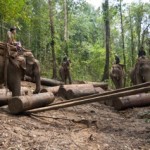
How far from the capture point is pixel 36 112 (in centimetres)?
861

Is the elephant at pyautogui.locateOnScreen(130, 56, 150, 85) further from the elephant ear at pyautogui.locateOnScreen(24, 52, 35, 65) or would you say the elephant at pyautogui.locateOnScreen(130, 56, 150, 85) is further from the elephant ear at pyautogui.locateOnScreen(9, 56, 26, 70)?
the elephant ear at pyautogui.locateOnScreen(9, 56, 26, 70)

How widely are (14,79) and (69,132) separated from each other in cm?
311

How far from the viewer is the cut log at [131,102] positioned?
11531mm

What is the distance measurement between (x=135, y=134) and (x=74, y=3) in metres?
28.0

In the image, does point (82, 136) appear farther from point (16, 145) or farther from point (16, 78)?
point (16, 78)

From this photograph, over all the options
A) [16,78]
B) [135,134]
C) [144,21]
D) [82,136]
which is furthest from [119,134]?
[144,21]

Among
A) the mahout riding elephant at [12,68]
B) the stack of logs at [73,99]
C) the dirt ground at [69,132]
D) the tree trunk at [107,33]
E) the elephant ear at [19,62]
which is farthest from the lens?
the tree trunk at [107,33]

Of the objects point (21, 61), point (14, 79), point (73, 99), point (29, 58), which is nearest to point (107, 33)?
point (29, 58)

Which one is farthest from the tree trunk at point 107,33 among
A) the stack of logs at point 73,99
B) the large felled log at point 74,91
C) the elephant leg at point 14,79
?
the elephant leg at point 14,79

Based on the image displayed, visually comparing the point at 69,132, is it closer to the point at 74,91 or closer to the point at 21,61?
the point at 21,61

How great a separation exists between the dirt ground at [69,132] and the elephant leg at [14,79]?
3.62ft

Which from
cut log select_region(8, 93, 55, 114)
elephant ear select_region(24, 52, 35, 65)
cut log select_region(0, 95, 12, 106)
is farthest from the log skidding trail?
elephant ear select_region(24, 52, 35, 65)

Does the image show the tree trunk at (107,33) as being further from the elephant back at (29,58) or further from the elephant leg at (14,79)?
the elephant leg at (14,79)

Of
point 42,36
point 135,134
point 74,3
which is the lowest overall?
point 135,134
